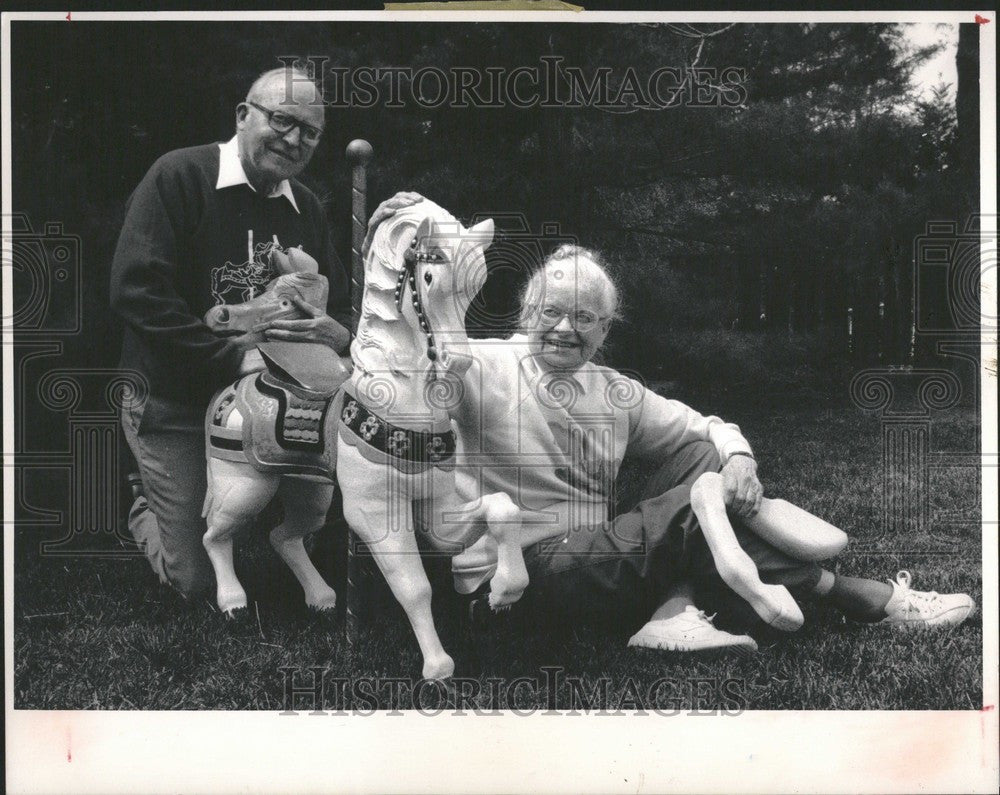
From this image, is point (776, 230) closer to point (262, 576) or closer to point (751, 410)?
point (751, 410)

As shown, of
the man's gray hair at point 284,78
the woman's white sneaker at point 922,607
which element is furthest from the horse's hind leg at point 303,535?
the woman's white sneaker at point 922,607

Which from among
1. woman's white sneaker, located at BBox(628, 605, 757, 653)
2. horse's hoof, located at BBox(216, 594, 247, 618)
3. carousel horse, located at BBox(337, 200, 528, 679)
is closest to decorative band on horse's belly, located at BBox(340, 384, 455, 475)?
carousel horse, located at BBox(337, 200, 528, 679)

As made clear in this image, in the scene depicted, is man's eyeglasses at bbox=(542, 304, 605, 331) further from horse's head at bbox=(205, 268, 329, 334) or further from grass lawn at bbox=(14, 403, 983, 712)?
horse's head at bbox=(205, 268, 329, 334)

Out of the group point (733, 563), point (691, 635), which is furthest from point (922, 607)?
point (691, 635)

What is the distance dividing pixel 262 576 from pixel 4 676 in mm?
1084

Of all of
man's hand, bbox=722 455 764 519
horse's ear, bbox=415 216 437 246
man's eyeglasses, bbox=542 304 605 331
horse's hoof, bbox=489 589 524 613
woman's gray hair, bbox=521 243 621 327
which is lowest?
horse's hoof, bbox=489 589 524 613

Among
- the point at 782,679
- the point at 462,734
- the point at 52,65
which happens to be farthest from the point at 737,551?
the point at 52,65

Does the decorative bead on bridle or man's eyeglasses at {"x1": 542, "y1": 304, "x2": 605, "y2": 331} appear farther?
man's eyeglasses at {"x1": 542, "y1": 304, "x2": 605, "y2": 331}

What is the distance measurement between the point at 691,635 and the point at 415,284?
1626 millimetres

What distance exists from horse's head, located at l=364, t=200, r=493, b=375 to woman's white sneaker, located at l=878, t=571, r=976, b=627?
183 cm

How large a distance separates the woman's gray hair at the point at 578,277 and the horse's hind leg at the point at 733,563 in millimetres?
726

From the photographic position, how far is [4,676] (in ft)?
15.0

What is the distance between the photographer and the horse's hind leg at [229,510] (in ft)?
14.3

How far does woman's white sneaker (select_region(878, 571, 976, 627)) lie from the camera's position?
14.8ft
